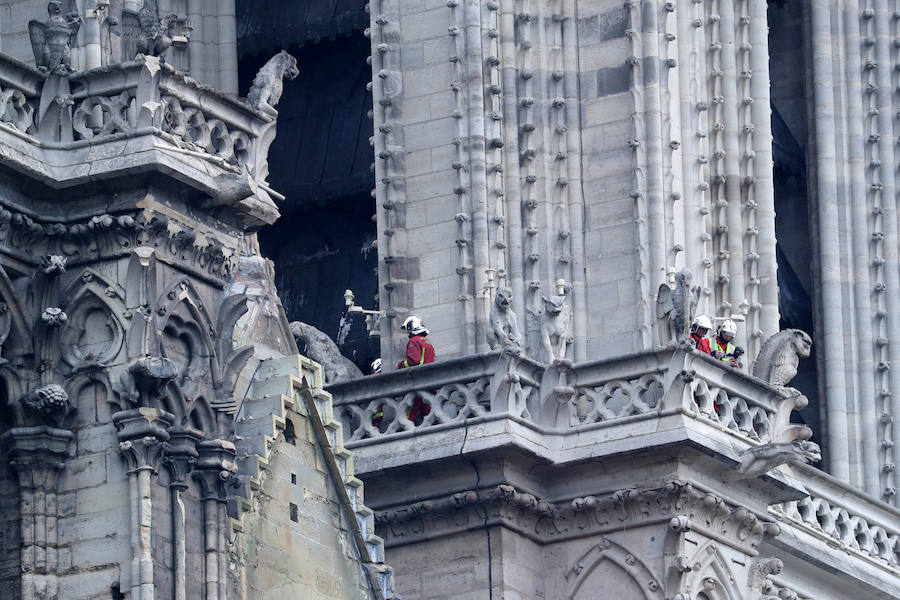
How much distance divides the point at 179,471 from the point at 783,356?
1626 centimetres

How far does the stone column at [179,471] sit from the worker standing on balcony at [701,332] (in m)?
14.6

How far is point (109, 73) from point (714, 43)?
1763 centimetres

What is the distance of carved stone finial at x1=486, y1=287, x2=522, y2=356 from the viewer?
4662cm

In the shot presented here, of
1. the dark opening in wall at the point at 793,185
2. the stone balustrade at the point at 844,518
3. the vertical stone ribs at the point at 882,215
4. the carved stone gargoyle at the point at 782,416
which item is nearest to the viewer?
the carved stone gargoyle at the point at 782,416

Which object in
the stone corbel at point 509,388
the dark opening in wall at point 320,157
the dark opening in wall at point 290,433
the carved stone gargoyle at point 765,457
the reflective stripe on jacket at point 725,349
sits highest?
the dark opening in wall at point 320,157

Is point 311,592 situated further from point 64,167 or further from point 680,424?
point 680,424

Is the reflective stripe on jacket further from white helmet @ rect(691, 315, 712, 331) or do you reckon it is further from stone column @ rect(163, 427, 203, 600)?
stone column @ rect(163, 427, 203, 600)

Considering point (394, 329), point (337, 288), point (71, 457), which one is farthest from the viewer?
point (337, 288)

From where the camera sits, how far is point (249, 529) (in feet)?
113

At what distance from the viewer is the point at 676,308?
153 ft

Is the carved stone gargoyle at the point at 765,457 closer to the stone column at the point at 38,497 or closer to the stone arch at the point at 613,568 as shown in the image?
the stone arch at the point at 613,568

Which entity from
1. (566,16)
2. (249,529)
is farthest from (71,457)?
(566,16)

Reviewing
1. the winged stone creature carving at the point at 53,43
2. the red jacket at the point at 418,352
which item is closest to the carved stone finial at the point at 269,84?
the winged stone creature carving at the point at 53,43

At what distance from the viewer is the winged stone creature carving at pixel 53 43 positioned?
34.4 m
